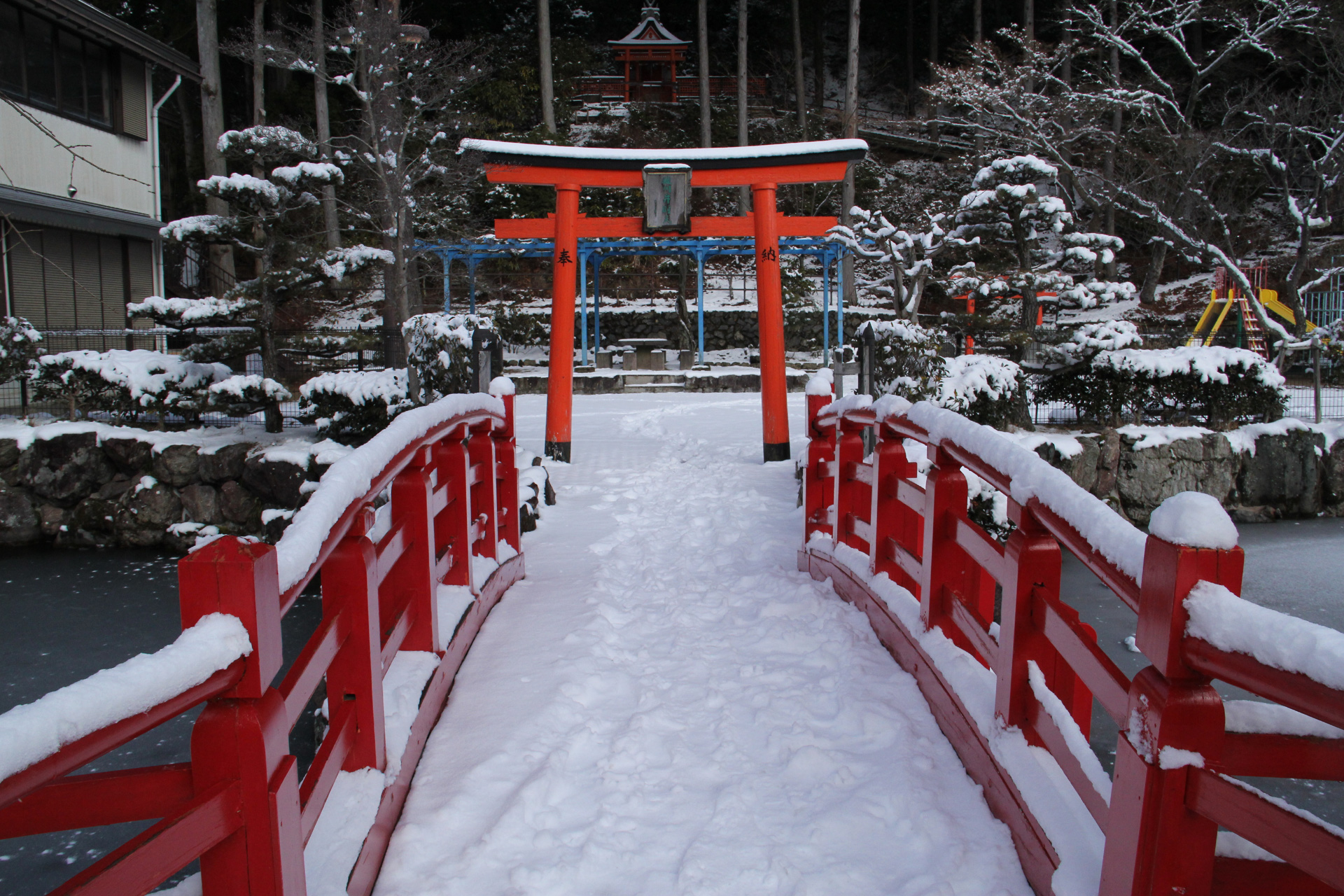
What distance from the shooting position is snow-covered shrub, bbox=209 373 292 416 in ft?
30.8

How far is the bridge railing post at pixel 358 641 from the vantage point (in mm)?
2146

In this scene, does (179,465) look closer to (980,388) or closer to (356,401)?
(356,401)

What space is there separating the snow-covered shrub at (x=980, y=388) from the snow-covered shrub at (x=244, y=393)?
23.7ft

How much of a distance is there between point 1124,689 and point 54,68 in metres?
17.0

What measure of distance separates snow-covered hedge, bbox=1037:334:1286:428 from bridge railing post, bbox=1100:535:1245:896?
9.12 metres

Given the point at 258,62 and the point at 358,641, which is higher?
the point at 258,62

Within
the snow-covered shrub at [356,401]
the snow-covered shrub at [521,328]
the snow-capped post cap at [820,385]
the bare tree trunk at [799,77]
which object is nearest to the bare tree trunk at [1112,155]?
the bare tree trunk at [799,77]

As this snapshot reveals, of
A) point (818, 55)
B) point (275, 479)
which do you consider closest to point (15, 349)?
point (275, 479)

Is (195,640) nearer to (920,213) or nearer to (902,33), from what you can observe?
(920,213)

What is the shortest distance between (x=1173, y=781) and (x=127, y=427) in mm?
11059

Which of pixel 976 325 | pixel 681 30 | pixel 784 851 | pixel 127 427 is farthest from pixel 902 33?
pixel 784 851

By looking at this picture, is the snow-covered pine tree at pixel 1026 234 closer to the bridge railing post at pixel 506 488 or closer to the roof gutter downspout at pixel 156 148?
the bridge railing post at pixel 506 488

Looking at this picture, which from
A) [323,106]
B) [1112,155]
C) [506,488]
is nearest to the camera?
[506,488]

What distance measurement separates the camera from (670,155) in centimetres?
860
